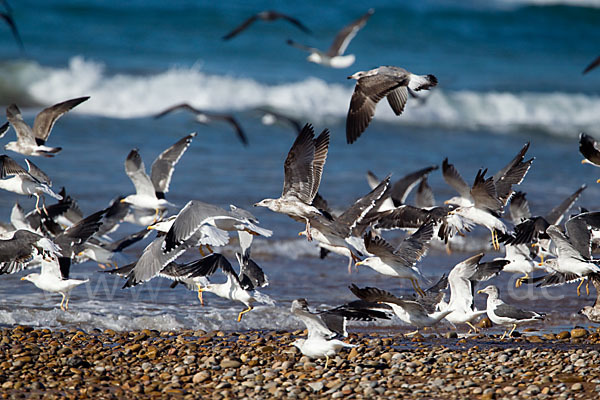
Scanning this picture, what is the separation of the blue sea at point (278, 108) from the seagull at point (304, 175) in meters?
1.04

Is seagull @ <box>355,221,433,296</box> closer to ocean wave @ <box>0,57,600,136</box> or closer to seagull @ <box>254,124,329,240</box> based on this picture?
seagull @ <box>254,124,329,240</box>

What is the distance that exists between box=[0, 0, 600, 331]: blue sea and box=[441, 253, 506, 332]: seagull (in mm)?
1041

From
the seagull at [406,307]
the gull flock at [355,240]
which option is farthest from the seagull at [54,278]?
the seagull at [406,307]

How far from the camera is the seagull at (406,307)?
20.6ft

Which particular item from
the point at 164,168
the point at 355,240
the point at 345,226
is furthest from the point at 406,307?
the point at 164,168

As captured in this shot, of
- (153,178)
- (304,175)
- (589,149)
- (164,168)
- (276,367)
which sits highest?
(589,149)

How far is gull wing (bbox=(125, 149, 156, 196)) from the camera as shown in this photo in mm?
8954

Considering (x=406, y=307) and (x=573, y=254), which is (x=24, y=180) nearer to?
(x=406, y=307)

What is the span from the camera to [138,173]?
9.03 meters

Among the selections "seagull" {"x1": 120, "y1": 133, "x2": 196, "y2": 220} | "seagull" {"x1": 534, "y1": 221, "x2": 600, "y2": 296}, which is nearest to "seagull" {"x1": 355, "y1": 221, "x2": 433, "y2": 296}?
"seagull" {"x1": 534, "y1": 221, "x2": 600, "y2": 296}

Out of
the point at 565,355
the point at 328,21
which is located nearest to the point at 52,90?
the point at 328,21

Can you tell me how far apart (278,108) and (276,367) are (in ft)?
50.1

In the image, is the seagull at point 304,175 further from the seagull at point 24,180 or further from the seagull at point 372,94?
the seagull at point 24,180

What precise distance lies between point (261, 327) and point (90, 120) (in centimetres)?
1106
